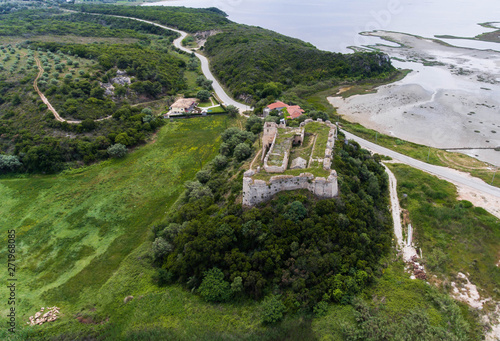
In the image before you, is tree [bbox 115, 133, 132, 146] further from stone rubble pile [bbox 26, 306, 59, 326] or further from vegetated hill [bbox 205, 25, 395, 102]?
vegetated hill [bbox 205, 25, 395, 102]

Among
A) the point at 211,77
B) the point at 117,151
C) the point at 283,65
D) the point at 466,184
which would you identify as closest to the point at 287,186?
the point at 466,184

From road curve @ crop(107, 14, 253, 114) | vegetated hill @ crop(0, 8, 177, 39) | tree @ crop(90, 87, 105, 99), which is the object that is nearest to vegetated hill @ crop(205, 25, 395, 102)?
road curve @ crop(107, 14, 253, 114)

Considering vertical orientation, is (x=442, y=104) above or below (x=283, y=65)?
below

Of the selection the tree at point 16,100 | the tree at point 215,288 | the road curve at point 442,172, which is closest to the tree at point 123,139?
the tree at point 16,100

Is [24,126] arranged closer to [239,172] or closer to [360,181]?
[239,172]

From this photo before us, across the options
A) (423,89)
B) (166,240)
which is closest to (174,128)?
(166,240)

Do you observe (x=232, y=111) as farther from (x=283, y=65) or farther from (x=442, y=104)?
(x=442, y=104)
